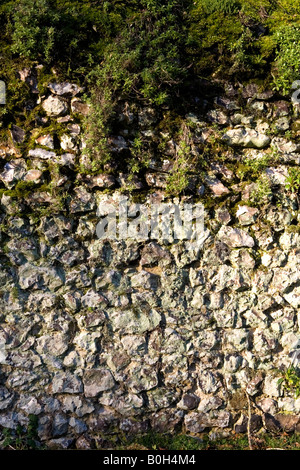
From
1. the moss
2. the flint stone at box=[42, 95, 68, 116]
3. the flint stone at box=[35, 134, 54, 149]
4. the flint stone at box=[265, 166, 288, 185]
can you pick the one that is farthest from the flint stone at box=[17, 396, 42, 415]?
the flint stone at box=[265, 166, 288, 185]

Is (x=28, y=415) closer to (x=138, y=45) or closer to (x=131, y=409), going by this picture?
(x=131, y=409)

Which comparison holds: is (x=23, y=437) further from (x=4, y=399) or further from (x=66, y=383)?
(x=66, y=383)

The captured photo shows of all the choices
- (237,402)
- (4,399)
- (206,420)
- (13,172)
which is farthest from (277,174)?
(4,399)

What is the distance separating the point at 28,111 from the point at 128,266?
187cm

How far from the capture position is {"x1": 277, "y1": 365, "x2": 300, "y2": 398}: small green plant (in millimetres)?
4371

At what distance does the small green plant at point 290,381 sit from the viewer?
437cm

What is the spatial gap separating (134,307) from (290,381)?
167cm

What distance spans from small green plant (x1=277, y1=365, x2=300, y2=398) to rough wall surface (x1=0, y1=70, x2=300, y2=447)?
0.06 metres

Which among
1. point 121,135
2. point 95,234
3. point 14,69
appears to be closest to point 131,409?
point 95,234

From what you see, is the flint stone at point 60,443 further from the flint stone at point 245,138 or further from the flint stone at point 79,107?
the flint stone at point 245,138

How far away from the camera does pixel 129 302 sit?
4.37 m

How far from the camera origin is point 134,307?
437 cm

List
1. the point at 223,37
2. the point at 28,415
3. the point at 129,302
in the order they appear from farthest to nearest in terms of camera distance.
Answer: the point at 223,37 → the point at 129,302 → the point at 28,415

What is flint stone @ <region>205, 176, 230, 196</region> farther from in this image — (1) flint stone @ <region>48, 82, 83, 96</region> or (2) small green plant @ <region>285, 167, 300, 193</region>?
(1) flint stone @ <region>48, 82, 83, 96</region>
